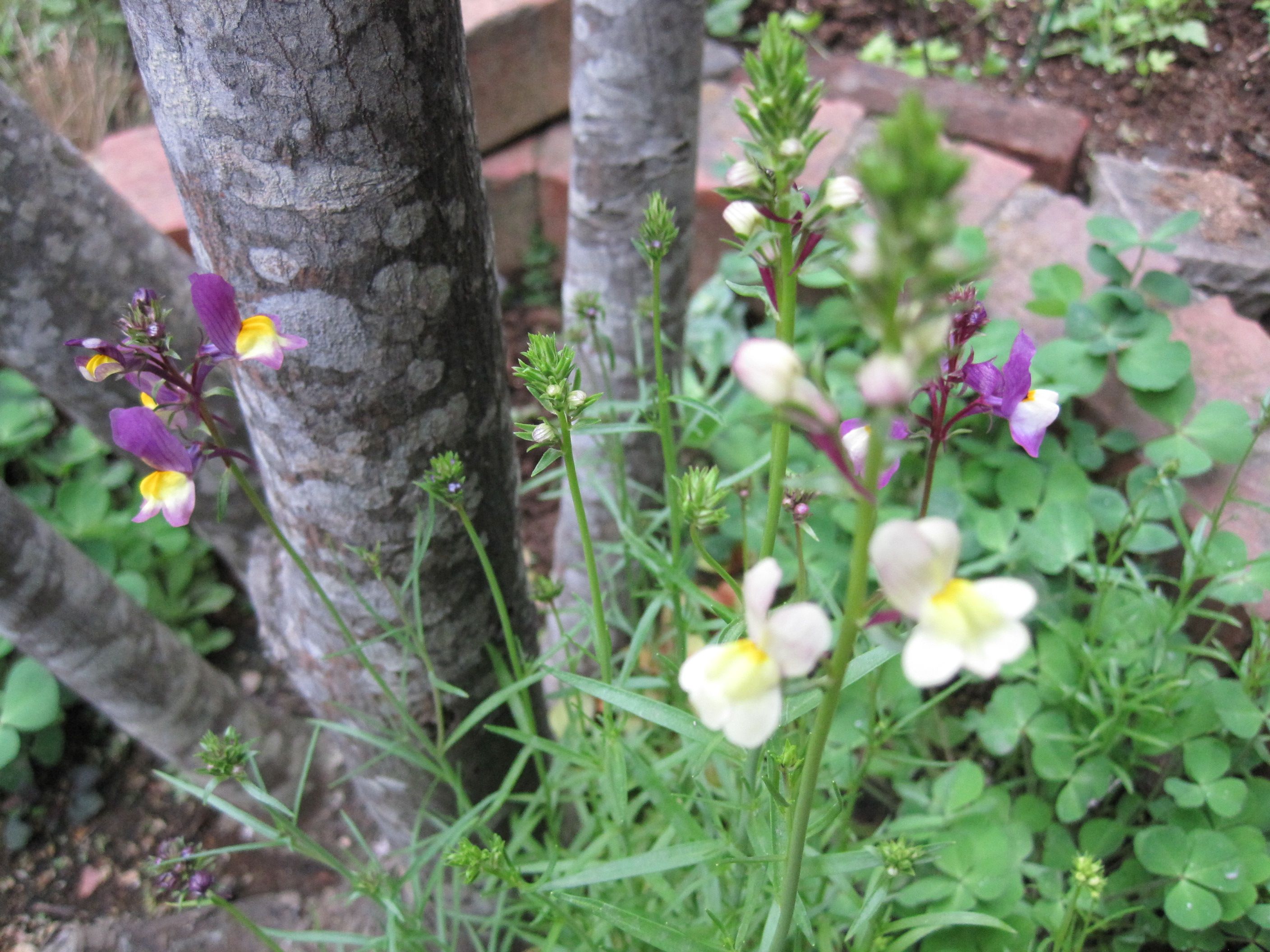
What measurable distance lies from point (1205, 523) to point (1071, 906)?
112 centimetres

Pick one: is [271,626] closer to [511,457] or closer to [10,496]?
[10,496]

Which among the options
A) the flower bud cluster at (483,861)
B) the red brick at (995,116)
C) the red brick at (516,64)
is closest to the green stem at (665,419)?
the flower bud cluster at (483,861)

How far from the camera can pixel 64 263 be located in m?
1.65

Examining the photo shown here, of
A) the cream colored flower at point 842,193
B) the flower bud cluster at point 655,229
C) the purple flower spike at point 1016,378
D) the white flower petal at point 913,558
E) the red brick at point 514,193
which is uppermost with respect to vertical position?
the cream colored flower at point 842,193

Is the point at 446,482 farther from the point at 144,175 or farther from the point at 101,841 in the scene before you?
the point at 144,175

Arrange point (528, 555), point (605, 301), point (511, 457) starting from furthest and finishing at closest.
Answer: point (528, 555), point (605, 301), point (511, 457)

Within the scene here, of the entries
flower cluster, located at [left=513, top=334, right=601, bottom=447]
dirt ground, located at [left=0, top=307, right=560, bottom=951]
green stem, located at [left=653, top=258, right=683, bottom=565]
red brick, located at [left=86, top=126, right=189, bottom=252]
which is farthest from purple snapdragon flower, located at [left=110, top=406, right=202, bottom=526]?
red brick, located at [left=86, top=126, right=189, bottom=252]

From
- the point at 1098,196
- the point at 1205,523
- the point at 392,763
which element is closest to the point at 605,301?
the point at 392,763

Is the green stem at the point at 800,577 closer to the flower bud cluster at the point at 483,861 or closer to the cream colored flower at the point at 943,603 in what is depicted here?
the cream colored flower at the point at 943,603

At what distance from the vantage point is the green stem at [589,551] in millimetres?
905

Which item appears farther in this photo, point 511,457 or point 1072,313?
point 1072,313

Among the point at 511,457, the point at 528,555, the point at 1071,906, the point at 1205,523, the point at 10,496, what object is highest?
the point at 511,457

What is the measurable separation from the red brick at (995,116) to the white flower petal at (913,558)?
2891mm

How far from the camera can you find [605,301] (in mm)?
2105
